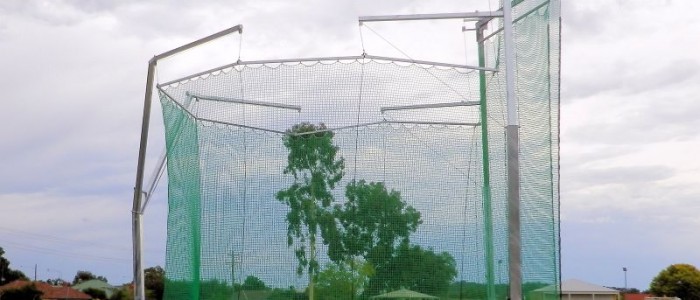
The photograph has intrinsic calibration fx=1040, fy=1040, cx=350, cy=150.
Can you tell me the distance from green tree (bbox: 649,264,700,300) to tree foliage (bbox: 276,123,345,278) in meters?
35.7

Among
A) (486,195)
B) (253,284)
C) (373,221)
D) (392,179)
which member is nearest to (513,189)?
(486,195)

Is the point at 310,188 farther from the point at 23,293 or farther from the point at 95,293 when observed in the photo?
the point at 95,293

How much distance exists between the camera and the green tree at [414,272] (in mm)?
10031

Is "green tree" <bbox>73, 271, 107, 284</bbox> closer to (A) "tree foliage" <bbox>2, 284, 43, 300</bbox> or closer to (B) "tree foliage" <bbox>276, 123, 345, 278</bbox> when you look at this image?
(A) "tree foliage" <bbox>2, 284, 43, 300</bbox>

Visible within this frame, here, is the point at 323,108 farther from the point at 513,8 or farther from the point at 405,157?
the point at 513,8

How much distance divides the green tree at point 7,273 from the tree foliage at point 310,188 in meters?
48.9

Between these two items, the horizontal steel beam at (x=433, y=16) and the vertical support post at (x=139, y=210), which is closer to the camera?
the horizontal steel beam at (x=433, y=16)

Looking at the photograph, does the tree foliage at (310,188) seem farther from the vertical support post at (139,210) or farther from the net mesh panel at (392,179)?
the vertical support post at (139,210)

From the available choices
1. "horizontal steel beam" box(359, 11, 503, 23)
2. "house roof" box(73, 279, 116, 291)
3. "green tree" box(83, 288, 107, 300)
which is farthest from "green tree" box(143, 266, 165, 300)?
"house roof" box(73, 279, 116, 291)

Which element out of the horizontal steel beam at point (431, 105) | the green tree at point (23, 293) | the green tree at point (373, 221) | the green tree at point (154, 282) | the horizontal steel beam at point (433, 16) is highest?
the horizontal steel beam at point (433, 16)

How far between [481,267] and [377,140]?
5.31 feet

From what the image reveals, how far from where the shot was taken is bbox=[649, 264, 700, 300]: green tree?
43.0 m

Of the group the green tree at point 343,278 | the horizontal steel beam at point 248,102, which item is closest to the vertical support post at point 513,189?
the green tree at point 343,278

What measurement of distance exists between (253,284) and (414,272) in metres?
1.62
